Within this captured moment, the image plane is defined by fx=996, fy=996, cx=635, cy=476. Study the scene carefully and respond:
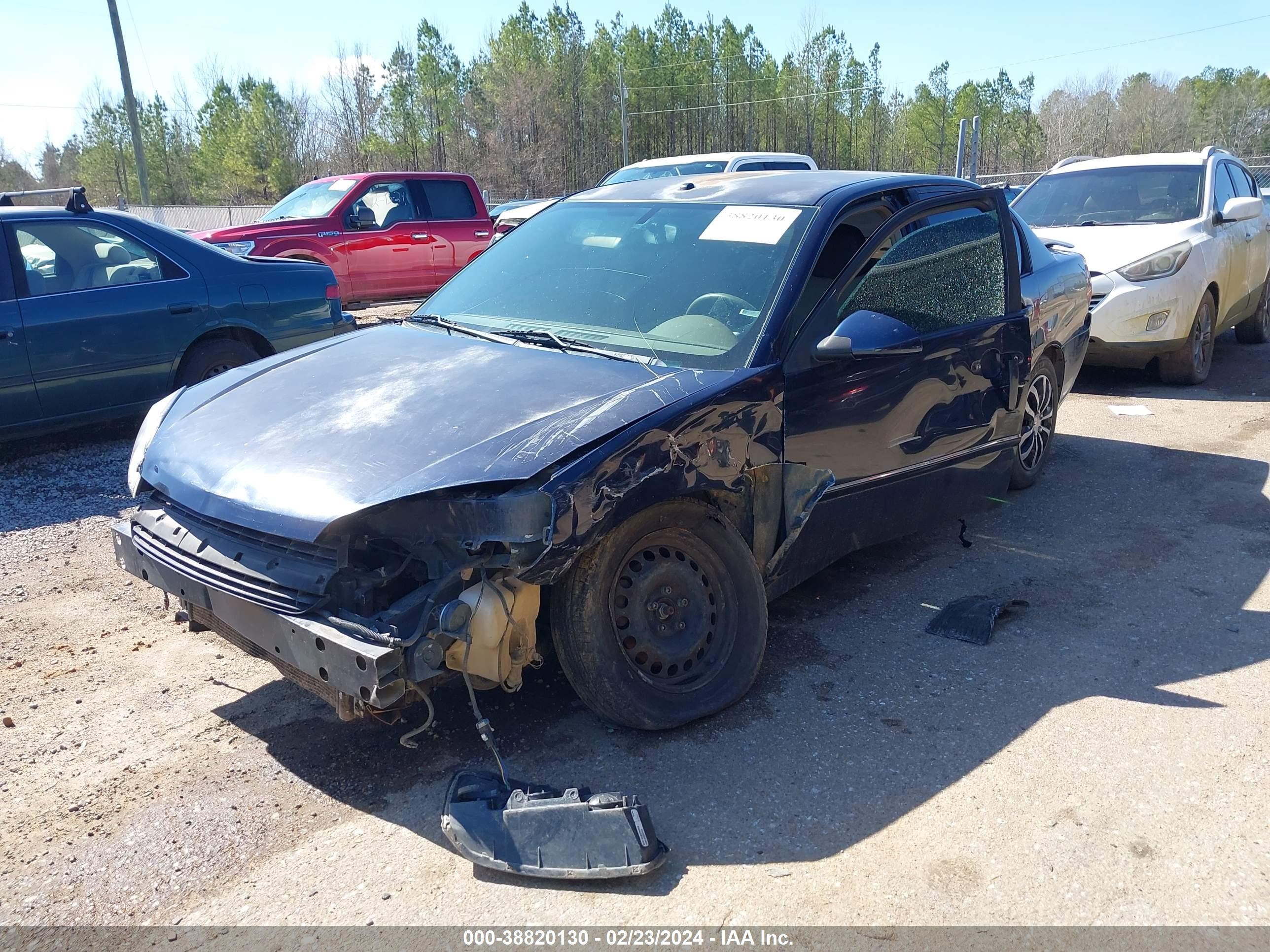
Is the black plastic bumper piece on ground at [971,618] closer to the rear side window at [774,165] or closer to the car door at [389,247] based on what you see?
the rear side window at [774,165]

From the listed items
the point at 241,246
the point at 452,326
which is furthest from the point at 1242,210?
the point at 241,246

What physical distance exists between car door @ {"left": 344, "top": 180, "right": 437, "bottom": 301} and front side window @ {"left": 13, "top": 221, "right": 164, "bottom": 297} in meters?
5.64

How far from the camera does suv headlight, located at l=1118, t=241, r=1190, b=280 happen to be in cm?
828

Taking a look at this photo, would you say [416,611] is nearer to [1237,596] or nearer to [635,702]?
[635,702]

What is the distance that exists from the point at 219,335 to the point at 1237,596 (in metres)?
6.56

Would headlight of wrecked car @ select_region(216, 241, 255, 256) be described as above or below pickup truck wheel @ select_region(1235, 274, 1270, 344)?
above

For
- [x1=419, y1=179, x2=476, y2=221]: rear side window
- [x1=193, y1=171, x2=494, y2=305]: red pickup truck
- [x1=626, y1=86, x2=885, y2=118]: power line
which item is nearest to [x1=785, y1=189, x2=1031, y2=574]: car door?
[x1=193, y1=171, x2=494, y2=305]: red pickup truck

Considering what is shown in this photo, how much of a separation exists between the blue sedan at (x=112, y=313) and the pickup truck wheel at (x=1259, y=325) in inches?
390

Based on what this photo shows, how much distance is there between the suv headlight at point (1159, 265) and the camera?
27.2 ft

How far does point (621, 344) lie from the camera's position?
12.1 ft

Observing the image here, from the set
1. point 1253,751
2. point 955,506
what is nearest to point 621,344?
point 955,506

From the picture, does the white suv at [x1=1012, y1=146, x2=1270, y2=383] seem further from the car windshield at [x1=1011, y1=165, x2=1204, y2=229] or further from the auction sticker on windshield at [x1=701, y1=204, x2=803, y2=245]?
the auction sticker on windshield at [x1=701, y1=204, x2=803, y2=245]

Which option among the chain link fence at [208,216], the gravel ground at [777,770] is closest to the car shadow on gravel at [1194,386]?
the gravel ground at [777,770]

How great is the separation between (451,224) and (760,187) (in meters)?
9.70
